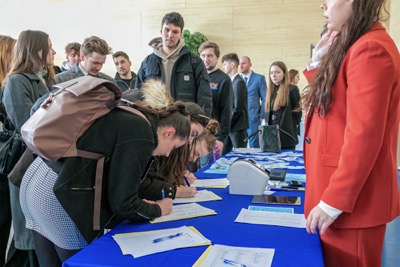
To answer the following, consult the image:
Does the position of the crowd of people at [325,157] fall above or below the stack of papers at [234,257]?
above

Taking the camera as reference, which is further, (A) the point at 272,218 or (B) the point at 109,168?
(A) the point at 272,218

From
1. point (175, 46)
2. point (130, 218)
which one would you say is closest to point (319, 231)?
point (130, 218)

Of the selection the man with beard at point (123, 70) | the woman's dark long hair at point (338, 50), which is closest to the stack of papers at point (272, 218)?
the woman's dark long hair at point (338, 50)

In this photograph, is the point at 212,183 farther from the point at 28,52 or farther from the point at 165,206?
the point at 28,52

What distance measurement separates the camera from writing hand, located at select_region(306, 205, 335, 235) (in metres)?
1.07

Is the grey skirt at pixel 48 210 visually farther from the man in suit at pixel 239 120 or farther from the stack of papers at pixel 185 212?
the man in suit at pixel 239 120

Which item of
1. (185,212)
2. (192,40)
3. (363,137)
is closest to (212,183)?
(185,212)

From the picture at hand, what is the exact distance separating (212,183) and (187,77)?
1.16 metres

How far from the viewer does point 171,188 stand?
62.9 inches

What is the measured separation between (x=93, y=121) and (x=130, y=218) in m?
0.36

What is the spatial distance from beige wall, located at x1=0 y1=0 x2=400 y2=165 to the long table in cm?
579

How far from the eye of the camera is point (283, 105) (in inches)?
144

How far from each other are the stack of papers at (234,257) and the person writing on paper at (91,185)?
0.32 m

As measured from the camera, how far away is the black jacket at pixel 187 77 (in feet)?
9.31
